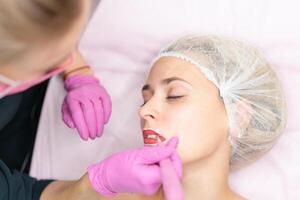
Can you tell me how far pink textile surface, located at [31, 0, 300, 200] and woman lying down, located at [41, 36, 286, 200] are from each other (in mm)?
137

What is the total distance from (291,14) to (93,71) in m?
0.73

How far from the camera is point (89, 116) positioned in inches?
61.3

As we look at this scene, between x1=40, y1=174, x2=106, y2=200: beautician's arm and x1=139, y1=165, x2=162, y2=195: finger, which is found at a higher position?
x1=139, y1=165, x2=162, y2=195: finger

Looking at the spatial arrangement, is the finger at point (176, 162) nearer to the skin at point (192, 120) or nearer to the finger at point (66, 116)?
the skin at point (192, 120)

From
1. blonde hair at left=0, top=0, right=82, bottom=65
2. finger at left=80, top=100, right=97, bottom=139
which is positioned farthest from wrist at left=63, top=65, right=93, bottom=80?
blonde hair at left=0, top=0, right=82, bottom=65

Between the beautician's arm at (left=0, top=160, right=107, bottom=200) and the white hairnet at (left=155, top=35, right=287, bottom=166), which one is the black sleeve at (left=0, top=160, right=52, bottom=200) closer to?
the beautician's arm at (left=0, top=160, right=107, bottom=200)

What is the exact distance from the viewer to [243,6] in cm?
163

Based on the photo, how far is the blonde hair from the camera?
2.41 ft

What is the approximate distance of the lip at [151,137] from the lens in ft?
4.18

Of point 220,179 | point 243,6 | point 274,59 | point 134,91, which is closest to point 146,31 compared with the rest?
point 134,91

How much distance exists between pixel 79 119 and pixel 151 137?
0.36 meters

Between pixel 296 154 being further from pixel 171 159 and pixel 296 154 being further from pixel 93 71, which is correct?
pixel 93 71

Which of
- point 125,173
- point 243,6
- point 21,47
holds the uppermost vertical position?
point 21,47

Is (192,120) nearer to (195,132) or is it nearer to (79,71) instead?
(195,132)
